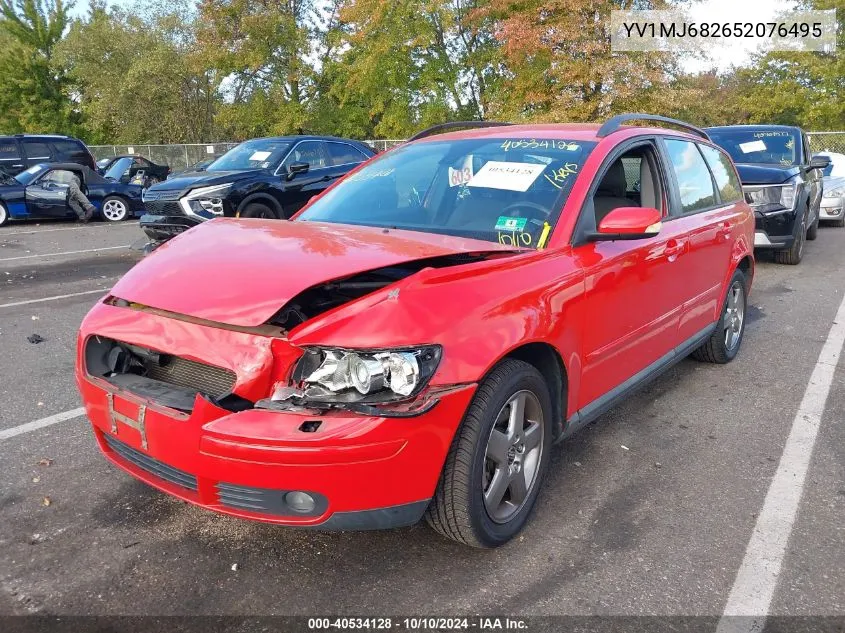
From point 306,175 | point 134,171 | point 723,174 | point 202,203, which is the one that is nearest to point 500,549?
point 723,174

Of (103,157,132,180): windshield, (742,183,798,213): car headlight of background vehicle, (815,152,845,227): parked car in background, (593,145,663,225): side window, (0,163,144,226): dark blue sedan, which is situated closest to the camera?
(593,145,663,225): side window

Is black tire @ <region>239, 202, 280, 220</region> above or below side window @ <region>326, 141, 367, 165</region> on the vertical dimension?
below

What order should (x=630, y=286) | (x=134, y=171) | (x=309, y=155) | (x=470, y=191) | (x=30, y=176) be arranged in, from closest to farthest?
(x=630, y=286), (x=470, y=191), (x=309, y=155), (x=30, y=176), (x=134, y=171)

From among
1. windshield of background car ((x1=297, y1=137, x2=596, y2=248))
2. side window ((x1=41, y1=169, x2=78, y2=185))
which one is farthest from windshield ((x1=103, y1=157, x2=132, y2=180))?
windshield of background car ((x1=297, y1=137, x2=596, y2=248))

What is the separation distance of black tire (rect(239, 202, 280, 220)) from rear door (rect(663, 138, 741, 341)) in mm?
6448

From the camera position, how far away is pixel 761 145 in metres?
10.1

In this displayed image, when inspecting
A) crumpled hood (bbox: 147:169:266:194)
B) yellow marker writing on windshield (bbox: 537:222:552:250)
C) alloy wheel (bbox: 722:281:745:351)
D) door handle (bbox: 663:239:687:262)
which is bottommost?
alloy wheel (bbox: 722:281:745:351)

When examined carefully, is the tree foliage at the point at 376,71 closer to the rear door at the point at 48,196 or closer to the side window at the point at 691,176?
the rear door at the point at 48,196

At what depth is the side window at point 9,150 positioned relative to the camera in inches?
625

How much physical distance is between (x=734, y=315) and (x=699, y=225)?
48.7 inches

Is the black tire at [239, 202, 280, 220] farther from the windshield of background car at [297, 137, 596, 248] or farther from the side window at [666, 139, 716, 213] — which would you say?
the side window at [666, 139, 716, 213]

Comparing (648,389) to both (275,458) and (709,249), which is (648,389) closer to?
(709,249)

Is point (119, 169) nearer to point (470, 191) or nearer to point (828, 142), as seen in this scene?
point (470, 191)

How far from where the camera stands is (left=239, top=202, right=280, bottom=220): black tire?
951cm
